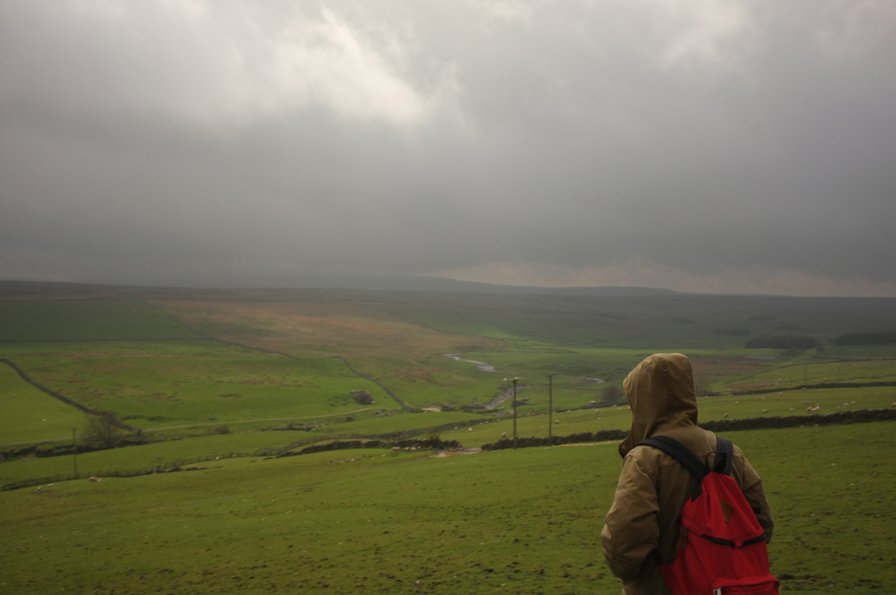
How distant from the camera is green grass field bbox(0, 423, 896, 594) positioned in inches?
817

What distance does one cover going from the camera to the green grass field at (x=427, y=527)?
2075 cm

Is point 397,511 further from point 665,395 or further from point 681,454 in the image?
point 681,454

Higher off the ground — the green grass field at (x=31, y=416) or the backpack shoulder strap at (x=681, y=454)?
the backpack shoulder strap at (x=681, y=454)

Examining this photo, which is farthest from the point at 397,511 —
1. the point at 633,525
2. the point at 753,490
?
the point at 633,525

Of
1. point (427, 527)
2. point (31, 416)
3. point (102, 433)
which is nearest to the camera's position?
point (427, 527)

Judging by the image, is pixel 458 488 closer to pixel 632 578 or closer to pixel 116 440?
pixel 632 578

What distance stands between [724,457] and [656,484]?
2.31ft

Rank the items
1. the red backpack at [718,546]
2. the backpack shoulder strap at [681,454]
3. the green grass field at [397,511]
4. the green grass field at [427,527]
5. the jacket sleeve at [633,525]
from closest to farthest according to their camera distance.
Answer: the red backpack at [718,546]
the jacket sleeve at [633,525]
the backpack shoulder strap at [681,454]
the green grass field at [427,527]
the green grass field at [397,511]

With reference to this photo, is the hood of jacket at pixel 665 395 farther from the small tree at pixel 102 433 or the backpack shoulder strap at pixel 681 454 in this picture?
the small tree at pixel 102 433

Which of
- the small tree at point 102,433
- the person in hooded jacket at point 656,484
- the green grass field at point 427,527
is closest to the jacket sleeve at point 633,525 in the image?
the person in hooded jacket at point 656,484

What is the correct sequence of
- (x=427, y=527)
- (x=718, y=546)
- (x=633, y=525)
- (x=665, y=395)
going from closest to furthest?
(x=718, y=546), (x=633, y=525), (x=665, y=395), (x=427, y=527)

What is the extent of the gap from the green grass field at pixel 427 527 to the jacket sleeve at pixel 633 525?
42.0ft

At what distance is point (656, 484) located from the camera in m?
6.88

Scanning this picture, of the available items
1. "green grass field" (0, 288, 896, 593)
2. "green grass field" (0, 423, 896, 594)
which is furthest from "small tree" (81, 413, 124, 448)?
"green grass field" (0, 423, 896, 594)
